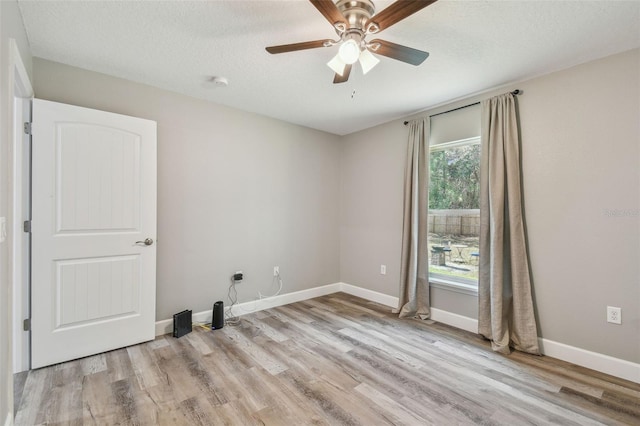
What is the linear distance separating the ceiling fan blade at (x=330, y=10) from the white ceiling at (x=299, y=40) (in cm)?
33

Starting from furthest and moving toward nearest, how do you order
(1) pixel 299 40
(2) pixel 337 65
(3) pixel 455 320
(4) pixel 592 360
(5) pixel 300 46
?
(3) pixel 455 320
(4) pixel 592 360
(1) pixel 299 40
(2) pixel 337 65
(5) pixel 300 46

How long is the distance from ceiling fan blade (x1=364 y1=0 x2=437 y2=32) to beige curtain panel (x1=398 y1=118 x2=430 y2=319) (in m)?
2.05

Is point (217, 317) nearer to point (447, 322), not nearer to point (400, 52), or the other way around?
point (447, 322)

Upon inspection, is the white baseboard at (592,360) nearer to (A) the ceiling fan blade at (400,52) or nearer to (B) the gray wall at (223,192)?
(A) the ceiling fan blade at (400,52)

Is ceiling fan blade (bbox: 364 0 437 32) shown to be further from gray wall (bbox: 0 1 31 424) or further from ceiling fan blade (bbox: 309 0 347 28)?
gray wall (bbox: 0 1 31 424)

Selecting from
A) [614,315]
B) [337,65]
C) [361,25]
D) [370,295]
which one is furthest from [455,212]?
[361,25]

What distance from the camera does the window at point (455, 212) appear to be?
3189 millimetres

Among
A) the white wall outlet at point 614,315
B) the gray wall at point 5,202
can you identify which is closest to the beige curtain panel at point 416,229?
the white wall outlet at point 614,315

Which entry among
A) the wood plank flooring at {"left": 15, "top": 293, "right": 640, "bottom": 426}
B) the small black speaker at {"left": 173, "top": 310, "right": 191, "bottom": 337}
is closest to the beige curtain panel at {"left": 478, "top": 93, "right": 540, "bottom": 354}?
the wood plank flooring at {"left": 15, "top": 293, "right": 640, "bottom": 426}

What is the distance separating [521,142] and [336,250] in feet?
9.09

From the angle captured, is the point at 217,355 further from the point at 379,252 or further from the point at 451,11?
the point at 451,11

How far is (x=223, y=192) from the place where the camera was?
339 cm

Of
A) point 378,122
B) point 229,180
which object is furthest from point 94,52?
point 378,122

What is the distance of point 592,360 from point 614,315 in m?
0.41
